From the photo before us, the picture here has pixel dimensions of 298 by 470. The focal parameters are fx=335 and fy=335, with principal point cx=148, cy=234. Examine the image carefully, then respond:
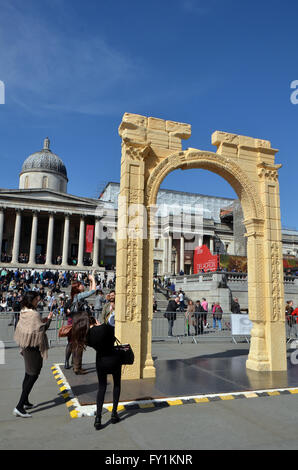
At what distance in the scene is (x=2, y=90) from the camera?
6.78 metres

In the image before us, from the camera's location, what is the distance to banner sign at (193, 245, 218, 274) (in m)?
29.9

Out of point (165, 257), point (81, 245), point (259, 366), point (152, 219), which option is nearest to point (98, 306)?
point (152, 219)

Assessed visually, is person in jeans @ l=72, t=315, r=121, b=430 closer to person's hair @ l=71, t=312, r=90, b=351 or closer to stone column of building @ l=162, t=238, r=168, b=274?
person's hair @ l=71, t=312, r=90, b=351

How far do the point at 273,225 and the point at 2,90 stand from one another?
750 centimetres

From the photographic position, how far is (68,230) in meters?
47.0

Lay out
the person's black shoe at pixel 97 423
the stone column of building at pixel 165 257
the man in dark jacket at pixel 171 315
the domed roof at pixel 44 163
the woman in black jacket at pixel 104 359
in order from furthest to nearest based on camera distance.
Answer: the domed roof at pixel 44 163 < the stone column of building at pixel 165 257 < the man in dark jacket at pixel 171 315 < the woman in black jacket at pixel 104 359 < the person's black shoe at pixel 97 423

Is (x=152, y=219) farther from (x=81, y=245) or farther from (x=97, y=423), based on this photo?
(x=81, y=245)

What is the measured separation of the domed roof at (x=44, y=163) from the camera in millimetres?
52938

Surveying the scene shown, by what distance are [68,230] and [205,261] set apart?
2288 cm

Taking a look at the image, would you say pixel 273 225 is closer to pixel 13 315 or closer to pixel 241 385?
pixel 241 385

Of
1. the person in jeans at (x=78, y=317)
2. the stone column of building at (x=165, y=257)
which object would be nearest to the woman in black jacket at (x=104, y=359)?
the person in jeans at (x=78, y=317)

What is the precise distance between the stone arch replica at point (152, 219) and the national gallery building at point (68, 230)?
33981mm

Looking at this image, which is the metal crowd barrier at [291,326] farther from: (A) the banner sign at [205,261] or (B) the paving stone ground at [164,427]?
(A) the banner sign at [205,261]

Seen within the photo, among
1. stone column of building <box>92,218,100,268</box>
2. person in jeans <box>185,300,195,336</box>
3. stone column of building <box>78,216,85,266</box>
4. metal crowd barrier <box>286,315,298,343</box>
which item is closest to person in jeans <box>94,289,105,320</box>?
person in jeans <box>185,300,195,336</box>
